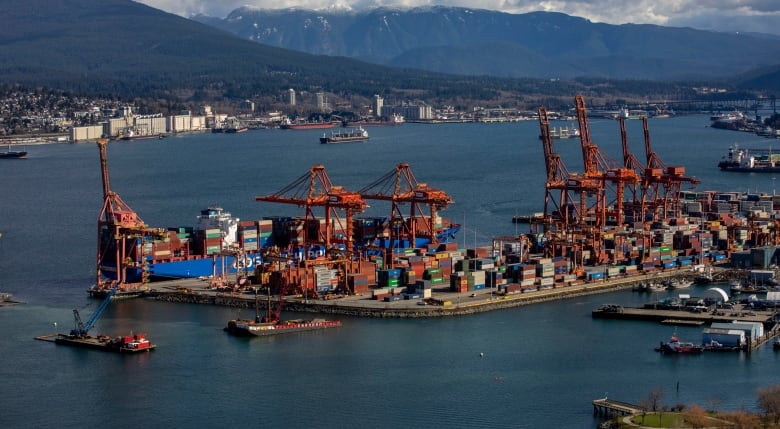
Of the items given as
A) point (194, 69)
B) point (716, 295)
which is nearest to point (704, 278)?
point (716, 295)

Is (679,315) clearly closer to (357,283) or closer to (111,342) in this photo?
(357,283)

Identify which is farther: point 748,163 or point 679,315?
point 748,163

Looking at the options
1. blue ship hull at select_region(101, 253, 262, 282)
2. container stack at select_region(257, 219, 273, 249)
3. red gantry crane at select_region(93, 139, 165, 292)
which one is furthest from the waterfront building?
red gantry crane at select_region(93, 139, 165, 292)

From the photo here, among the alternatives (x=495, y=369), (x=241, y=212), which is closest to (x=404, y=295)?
(x=495, y=369)

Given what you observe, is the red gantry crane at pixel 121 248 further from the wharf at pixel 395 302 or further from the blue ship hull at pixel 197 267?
the wharf at pixel 395 302

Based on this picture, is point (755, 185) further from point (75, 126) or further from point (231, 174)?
point (75, 126)

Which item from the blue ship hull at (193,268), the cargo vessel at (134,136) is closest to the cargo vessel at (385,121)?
the cargo vessel at (134,136)

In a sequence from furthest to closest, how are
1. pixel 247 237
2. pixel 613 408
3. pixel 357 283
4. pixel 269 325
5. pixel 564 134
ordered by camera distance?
pixel 564 134, pixel 247 237, pixel 357 283, pixel 269 325, pixel 613 408

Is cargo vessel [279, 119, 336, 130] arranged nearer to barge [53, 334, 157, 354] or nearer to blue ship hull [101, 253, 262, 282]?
blue ship hull [101, 253, 262, 282]

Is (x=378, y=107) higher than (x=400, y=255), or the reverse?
(x=378, y=107)
